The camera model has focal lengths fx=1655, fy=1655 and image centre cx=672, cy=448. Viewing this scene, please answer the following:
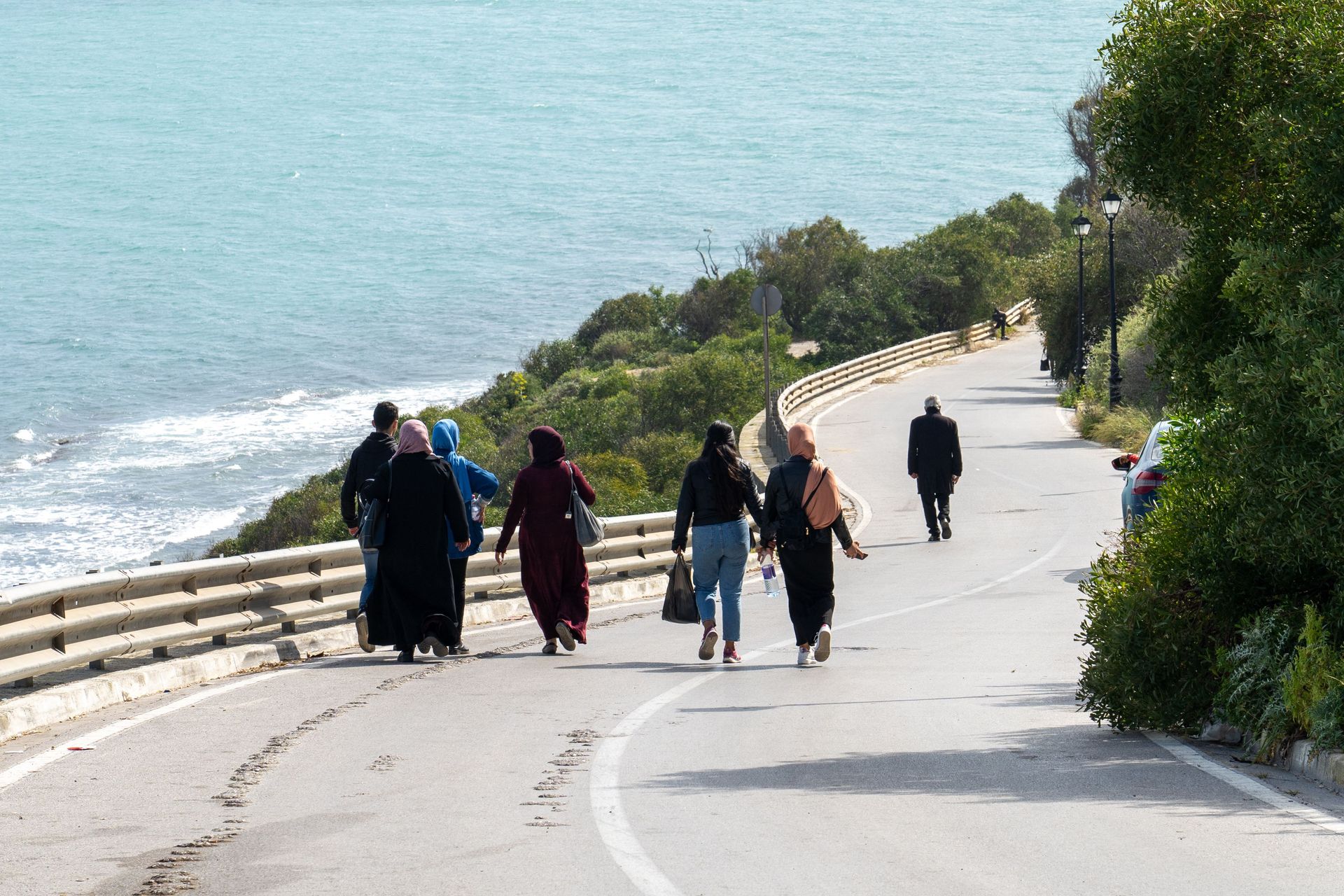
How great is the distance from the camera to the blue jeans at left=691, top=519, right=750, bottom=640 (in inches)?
461

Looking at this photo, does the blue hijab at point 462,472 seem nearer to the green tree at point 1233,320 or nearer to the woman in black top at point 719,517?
the woman in black top at point 719,517

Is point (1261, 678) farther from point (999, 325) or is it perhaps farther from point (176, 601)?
point (999, 325)

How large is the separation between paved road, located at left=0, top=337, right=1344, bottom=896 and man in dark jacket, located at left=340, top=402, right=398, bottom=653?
2.21 feet

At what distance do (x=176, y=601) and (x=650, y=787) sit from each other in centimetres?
489

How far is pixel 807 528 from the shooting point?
11.4 meters

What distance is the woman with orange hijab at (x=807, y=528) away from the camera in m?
11.4

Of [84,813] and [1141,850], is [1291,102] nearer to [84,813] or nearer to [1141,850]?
[1141,850]

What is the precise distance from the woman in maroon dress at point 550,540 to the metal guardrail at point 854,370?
54.7 ft

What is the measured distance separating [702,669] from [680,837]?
531 cm

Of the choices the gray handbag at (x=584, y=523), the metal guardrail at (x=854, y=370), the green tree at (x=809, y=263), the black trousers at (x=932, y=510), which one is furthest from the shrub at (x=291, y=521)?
the gray handbag at (x=584, y=523)

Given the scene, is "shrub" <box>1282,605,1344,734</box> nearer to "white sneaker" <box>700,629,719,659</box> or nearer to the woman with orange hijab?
the woman with orange hijab

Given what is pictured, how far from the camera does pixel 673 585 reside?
11.9 m

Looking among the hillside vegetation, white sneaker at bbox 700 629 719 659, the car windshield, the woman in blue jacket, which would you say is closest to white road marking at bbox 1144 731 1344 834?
white sneaker at bbox 700 629 719 659

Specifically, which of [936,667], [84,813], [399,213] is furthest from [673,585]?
[399,213]
